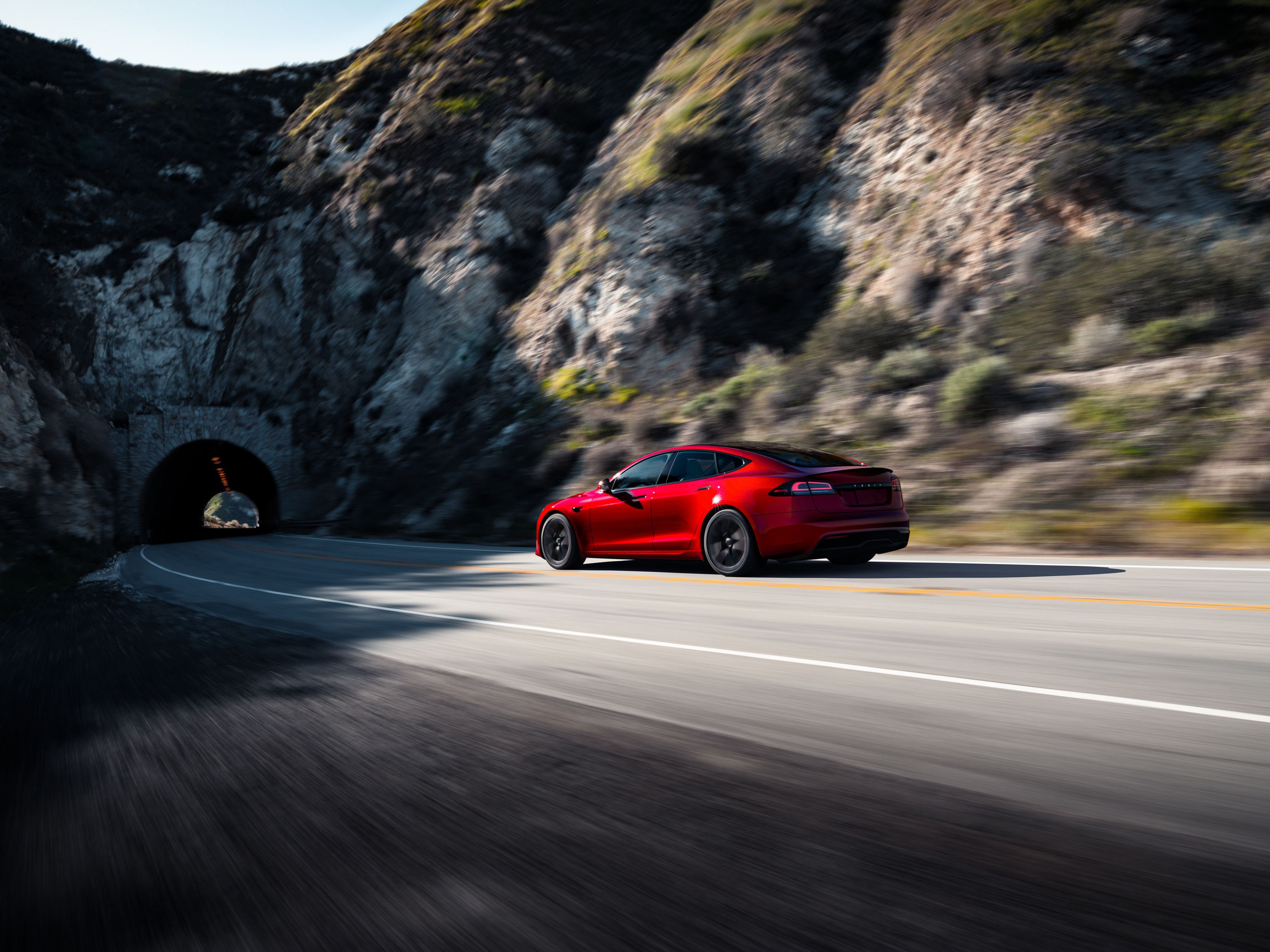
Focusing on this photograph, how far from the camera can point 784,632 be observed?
585cm

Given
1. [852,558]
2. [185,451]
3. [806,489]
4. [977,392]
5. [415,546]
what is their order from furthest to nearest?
1. [185,451]
2. [415,546]
3. [977,392]
4. [852,558]
5. [806,489]

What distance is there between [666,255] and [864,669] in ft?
71.1

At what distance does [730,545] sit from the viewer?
9.25 meters

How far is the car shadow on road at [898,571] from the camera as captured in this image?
8.00 metres

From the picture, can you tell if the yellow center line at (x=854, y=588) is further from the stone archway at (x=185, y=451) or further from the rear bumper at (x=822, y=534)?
the stone archway at (x=185, y=451)

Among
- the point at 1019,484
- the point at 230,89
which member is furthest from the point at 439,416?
the point at 230,89

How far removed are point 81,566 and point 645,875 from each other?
1812 cm

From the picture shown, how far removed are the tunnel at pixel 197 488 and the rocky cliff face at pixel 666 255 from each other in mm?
3024

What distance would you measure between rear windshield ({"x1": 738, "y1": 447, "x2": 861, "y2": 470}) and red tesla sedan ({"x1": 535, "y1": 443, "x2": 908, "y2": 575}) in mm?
17

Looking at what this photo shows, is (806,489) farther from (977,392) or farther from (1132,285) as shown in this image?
(1132,285)

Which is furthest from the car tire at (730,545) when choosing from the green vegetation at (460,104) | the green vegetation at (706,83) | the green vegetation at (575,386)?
the green vegetation at (460,104)

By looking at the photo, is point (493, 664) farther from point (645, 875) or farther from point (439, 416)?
point (439, 416)

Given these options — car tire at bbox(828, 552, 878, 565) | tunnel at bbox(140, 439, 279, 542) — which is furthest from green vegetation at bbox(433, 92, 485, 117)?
car tire at bbox(828, 552, 878, 565)

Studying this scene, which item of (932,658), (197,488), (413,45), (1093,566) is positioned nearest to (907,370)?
(1093,566)
